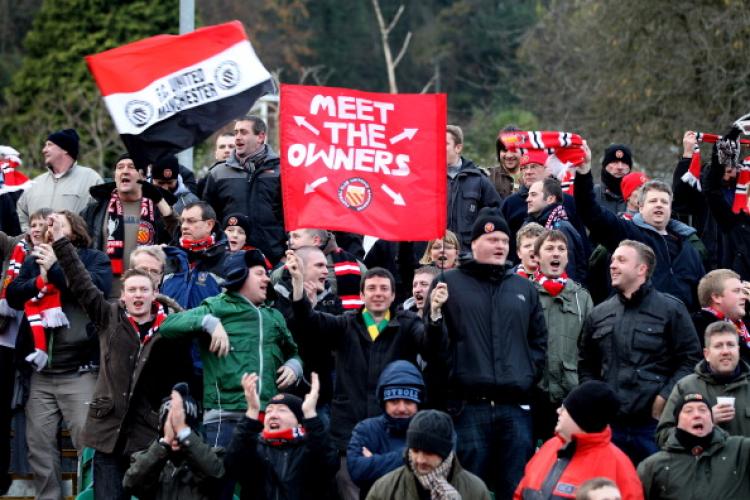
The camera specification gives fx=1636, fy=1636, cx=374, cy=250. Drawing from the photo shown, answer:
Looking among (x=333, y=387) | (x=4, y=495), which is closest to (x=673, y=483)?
(x=333, y=387)

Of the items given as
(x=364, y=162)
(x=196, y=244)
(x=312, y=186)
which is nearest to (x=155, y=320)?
(x=196, y=244)

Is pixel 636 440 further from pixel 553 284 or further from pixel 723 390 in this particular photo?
pixel 553 284

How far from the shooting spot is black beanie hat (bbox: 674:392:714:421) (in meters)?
10.3

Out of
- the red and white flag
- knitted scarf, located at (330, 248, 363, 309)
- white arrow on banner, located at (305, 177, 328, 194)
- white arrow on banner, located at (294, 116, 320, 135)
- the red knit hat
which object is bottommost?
knitted scarf, located at (330, 248, 363, 309)

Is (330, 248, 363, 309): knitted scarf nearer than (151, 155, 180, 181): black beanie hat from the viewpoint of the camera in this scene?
Yes

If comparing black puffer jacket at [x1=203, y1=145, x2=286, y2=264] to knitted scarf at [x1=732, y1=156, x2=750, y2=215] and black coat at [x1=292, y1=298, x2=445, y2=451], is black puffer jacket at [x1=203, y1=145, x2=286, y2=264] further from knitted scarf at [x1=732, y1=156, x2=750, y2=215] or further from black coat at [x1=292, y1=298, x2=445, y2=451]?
knitted scarf at [x1=732, y1=156, x2=750, y2=215]

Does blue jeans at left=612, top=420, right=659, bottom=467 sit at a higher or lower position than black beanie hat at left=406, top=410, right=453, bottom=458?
lower

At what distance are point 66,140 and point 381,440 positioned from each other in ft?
17.6

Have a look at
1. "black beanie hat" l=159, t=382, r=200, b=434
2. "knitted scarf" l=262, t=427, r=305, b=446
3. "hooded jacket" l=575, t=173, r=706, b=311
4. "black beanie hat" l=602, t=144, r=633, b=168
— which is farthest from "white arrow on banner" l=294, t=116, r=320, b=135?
"black beanie hat" l=602, t=144, r=633, b=168

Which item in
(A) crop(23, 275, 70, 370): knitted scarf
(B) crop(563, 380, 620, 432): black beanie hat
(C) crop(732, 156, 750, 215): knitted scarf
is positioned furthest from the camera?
(C) crop(732, 156, 750, 215): knitted scarf

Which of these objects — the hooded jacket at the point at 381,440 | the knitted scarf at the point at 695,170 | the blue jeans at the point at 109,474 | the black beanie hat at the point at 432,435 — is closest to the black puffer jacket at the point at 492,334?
the hooded jacket at the point at 381,440

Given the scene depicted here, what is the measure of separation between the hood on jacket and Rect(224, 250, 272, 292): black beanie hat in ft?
4.42

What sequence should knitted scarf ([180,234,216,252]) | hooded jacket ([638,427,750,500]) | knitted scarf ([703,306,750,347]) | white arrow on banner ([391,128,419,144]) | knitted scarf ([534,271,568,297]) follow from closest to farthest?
1. hooded jacket ([638,427,750,500])
2. white arrow on banner ([391,128,419,144])
3. knitted scarf ([703,306,750,347])
4. knitted scarf ([534,271,568,297])
5. knitted scarf ([180,234,216,252])

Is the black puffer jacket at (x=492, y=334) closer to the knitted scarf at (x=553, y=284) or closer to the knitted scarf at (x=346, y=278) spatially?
the knitted scarf at (x=553, y=284)
